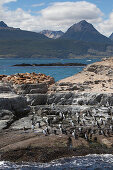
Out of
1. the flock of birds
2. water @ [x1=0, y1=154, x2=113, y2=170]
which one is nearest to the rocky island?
the flock of birds

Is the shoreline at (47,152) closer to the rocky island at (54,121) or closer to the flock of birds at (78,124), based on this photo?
the rocky island at (54,121)

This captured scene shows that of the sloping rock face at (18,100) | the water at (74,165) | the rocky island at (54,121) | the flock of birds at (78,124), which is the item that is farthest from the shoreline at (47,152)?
the sloping rock face at (18,100)

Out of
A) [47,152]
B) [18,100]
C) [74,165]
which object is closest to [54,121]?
[18,100]

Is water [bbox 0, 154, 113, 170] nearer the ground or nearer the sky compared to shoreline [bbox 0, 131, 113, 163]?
nearer the ground

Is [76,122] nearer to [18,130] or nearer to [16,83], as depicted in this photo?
[18,130]

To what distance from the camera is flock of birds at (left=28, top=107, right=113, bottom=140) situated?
19.3 meters

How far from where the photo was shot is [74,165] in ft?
49.6

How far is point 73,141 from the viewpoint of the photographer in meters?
17.8

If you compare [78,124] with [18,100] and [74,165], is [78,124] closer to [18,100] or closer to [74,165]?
[18,100]

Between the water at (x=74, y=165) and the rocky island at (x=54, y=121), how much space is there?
538 millimetres

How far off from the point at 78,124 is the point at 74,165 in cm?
625

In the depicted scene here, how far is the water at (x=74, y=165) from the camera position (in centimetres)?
1480

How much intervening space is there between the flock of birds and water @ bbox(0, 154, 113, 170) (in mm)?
2661

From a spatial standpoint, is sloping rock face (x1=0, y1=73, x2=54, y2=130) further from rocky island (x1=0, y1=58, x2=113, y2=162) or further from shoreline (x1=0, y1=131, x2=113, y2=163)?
shoreline (x1=0, y1=131, x2=113, y2=163)
